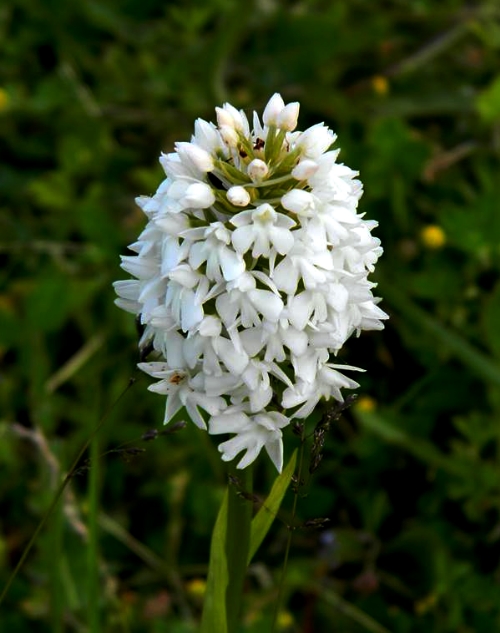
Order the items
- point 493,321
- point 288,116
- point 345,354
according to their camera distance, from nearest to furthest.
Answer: point 288,116
point 493,321
point 345,354

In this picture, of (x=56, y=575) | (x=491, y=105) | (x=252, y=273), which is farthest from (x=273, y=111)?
(x=491, y=105)

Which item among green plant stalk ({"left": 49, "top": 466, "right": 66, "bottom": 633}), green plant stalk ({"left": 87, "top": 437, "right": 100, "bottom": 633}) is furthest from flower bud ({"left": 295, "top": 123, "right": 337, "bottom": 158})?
green plant stalk ({"left": 49, "top": 466, "right": 66, "bottom": 633})

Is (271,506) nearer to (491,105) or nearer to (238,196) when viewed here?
(238,196)

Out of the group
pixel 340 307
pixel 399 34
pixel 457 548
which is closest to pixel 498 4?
pixel 399 34

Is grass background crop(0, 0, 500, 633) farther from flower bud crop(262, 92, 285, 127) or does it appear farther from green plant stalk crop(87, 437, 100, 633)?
flower bud crop(262, 92, 285, 127)

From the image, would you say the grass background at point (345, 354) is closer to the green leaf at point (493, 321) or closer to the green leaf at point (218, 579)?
the green leaf at point (493, 321)

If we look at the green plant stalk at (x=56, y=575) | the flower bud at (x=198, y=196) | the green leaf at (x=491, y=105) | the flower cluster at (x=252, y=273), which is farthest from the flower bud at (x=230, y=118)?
the green leaf at (x=491, y=105)
